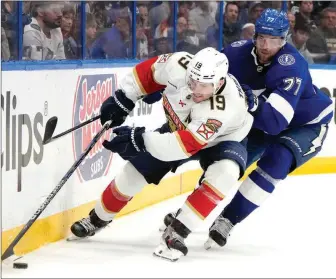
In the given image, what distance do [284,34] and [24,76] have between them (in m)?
1.29

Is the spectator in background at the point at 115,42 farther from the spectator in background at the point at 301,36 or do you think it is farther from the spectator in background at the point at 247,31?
the spectator in background at the point at 301,36

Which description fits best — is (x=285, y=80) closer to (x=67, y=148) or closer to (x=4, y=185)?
(x=67, y=148)

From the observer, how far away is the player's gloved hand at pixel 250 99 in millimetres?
4367

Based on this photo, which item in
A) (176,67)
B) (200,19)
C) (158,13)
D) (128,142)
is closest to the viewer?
(128,142)

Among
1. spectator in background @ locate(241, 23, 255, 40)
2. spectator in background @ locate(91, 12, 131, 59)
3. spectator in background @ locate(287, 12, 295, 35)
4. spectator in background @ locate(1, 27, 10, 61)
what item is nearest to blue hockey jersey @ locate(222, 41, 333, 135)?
spectator in background @ locate(1, 27, 10, 61)

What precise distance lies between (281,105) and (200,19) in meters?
2.95

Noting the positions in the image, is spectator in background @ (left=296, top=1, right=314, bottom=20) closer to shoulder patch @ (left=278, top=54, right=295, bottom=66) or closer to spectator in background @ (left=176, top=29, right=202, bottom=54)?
spectator in background @ (left=176, top=29, right=202, bottom=54)

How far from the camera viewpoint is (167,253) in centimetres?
418

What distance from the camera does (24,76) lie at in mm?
4207

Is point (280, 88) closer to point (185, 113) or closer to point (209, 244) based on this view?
point (185, 113)

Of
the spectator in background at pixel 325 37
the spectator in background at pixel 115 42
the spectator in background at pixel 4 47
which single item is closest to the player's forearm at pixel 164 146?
the spectator in background at pixel 4 47

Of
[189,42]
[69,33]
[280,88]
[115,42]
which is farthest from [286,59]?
[189,42]

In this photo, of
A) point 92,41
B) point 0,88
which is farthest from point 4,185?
point 92,41

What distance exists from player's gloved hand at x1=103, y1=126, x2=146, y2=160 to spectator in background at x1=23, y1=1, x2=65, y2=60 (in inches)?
37.4
